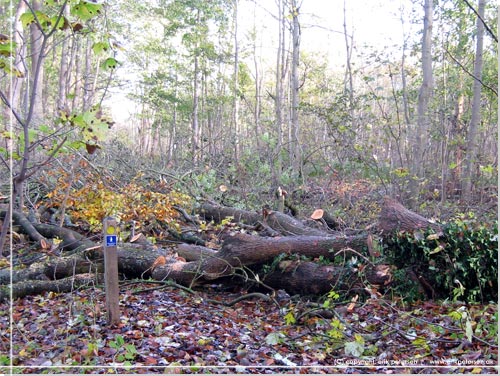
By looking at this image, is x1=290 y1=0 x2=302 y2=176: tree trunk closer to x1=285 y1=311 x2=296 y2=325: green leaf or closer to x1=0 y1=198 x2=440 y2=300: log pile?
x1=0 y1=198 x2=440 y2=300: log pile

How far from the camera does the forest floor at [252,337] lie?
8.44 ft

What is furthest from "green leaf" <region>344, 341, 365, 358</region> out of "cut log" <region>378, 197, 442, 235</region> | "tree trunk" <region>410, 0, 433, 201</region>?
"tree trunk" <region>410, 0, 433, 201</region>

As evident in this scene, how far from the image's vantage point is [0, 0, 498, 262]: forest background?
4.65 meters

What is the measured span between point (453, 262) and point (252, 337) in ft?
5.03

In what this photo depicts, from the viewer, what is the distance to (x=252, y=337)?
9.63ft

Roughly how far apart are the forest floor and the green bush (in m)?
0.13

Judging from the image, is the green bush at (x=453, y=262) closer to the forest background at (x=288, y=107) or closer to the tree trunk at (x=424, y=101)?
the forest background at (x=288, y=107)

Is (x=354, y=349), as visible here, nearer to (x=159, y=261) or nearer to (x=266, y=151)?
(x=159, y=261)

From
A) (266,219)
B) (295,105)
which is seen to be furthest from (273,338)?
(295,105)

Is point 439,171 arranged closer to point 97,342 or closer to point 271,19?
point 271,19

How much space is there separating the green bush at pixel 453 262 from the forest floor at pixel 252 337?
0.13m

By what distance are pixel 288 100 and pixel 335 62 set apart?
142 centimetres

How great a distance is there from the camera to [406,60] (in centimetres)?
604

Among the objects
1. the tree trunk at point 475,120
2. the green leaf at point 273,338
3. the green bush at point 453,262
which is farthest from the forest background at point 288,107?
the green leaf at point 273,338
